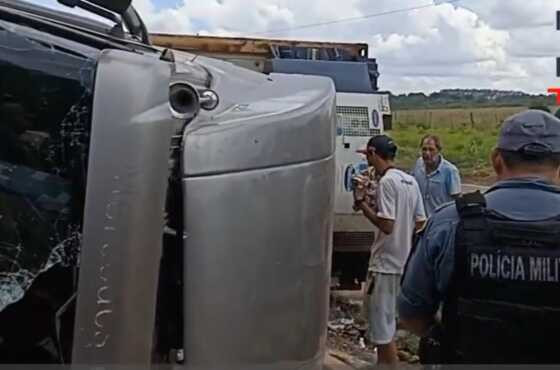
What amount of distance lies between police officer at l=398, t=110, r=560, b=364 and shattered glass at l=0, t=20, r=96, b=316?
1.10 m

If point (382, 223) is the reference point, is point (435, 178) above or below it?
above

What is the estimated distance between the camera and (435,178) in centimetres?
737

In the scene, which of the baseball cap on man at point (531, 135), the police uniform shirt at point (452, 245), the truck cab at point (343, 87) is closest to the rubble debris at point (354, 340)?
the truck cab at point (343, 87)

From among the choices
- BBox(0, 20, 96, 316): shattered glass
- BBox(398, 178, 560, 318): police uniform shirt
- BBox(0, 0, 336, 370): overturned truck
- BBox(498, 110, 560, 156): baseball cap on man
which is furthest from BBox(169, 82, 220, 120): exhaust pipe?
BBox(498, 110, 560, 156): baseball cap on man

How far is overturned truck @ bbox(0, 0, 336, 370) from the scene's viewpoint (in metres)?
1.87

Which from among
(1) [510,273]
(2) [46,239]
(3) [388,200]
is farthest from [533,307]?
(3) [388,200]

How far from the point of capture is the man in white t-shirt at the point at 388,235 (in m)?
5.77

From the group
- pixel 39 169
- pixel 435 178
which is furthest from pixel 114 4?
pixel 435 178

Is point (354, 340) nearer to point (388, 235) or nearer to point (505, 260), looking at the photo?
point (388, 235)

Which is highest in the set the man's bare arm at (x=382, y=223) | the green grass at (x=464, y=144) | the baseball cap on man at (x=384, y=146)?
the green grass at (x=464, y=144)

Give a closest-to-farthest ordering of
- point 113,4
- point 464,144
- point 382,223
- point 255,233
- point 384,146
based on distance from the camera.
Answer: point 255,233 < point 113,4 < point 382,223 < point 384,146 < point 464,144

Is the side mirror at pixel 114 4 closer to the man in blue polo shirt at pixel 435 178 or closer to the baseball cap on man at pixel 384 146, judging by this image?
the baseball cap on man at pixel 384 146

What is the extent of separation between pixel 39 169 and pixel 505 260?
4.13 feet

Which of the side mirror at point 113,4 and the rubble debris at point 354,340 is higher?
the side mirror at point 113,4
